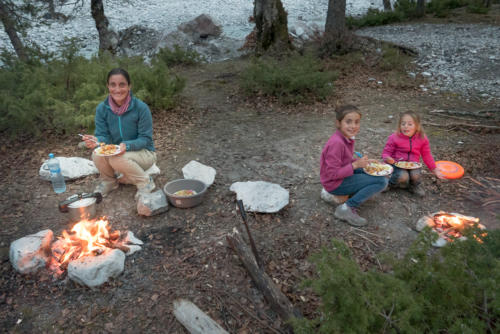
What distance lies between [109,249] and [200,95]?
5344 millimetres

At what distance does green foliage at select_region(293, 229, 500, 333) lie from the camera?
5.41 ft

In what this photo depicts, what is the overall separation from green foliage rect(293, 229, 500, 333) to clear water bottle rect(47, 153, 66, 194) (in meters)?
3.46

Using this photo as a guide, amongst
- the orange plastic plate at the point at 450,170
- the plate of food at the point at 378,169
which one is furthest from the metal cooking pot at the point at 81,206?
the orange plastic plate at the point at 450,170

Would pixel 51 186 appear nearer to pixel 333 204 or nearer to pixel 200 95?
pixel 333 204

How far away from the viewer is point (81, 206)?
3584 millimetres

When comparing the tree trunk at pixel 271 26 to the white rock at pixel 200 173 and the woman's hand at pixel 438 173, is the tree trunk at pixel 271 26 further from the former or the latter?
the woman's hand at pixel 438 173

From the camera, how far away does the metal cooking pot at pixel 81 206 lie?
356cm

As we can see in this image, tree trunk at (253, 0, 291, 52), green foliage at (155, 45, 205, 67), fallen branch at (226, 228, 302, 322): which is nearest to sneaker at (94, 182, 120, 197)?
fallen branch at (226, 228, 302, 322)

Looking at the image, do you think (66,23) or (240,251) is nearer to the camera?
(240,251)

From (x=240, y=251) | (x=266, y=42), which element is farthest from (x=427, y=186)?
(x=266, y=42)

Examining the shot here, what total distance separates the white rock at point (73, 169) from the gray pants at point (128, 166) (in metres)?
0.55

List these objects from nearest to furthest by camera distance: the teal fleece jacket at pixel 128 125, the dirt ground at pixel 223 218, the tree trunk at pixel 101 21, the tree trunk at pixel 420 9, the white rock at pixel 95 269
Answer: the dirt ground at pixel 223 218 < the white rock at pixel 95 269 < the teal fleece jacket at pixel 128 125 < the tree trunk at pixel 101 21 < the tree trunk at pixel 420 9

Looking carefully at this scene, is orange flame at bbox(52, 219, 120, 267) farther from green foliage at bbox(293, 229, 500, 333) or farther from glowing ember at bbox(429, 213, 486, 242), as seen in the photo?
glowing ember at bbox(429, 213, 486, 242)

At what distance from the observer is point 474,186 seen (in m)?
4.13
